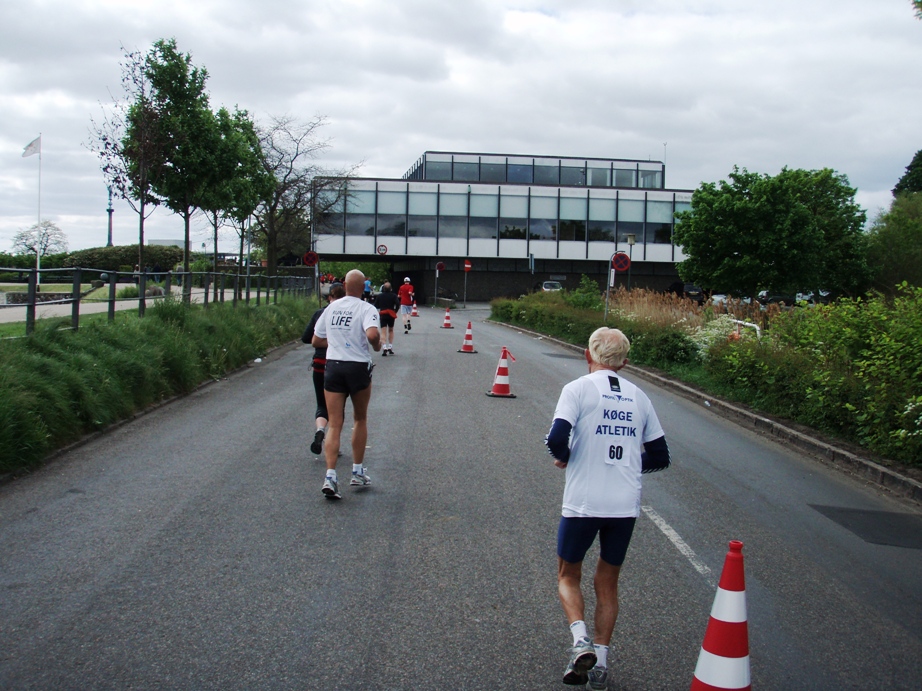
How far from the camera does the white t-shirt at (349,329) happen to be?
739 cm

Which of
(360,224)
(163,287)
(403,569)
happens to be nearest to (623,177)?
(360,224)

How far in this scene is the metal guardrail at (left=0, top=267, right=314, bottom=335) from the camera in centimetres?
1086

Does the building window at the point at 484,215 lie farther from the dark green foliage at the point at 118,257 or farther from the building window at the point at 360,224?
the dark green foliage at the point at 118,257

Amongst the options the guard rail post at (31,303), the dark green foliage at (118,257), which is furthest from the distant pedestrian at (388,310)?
the dark green foliage at (118,257)

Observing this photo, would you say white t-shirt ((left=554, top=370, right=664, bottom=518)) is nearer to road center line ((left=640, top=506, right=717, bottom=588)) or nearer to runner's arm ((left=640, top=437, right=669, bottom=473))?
runner's arm ((left=640, top=437, right=669, bottom=473))

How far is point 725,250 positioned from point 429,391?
3425 cm

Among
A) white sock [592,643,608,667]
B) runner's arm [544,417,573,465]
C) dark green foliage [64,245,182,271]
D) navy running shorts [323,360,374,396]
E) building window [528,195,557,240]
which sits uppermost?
building window [528,195,557,240]

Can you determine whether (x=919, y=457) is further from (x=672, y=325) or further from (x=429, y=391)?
(x=672, y=325)

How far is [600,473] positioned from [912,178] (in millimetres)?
78715

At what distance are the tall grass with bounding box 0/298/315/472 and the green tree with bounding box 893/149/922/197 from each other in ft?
224

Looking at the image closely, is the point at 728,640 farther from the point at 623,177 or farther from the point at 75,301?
the point at 623,177

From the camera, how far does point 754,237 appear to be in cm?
4406

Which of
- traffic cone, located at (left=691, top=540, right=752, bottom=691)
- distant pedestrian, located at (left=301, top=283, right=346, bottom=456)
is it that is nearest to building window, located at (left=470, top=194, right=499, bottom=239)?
distant pedestrian, located at (left=301, top=283, right=346, bottom=456)

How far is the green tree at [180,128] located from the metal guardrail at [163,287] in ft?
7.24
